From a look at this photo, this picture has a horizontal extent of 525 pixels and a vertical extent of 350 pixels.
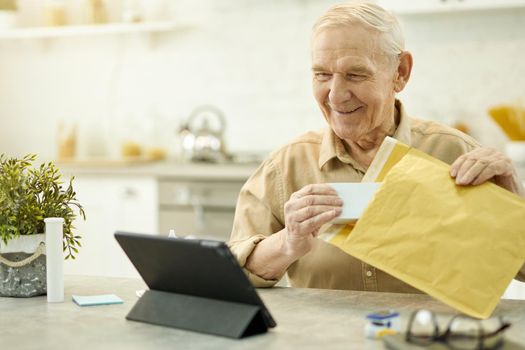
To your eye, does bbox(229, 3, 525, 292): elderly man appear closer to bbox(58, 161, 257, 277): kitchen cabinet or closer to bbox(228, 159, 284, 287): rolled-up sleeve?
bbox(228, 159, 284, 287): rolled-up sleeve

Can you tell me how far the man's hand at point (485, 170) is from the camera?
6.04ft

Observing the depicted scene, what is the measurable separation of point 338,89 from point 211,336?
32.8 inches

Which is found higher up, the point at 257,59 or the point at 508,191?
the point at 257,59

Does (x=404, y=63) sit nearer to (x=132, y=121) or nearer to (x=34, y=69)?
(x=132, y=121)

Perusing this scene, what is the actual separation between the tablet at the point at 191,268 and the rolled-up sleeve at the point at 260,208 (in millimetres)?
466

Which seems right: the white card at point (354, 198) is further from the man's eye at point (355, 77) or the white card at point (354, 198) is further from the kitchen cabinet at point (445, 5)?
the kitchen cabinet at point (445, 5)

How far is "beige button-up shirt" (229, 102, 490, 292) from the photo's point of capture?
89.0 inches

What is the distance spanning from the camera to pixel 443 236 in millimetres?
1772

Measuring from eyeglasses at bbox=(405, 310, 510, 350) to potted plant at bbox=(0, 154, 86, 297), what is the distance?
0.86m

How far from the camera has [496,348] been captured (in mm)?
1454

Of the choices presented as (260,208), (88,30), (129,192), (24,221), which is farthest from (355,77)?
(88,30)

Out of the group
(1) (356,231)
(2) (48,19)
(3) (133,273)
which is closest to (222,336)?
(1) (356,231)

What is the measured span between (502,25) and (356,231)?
3.10 m

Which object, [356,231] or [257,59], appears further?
[257,59]
